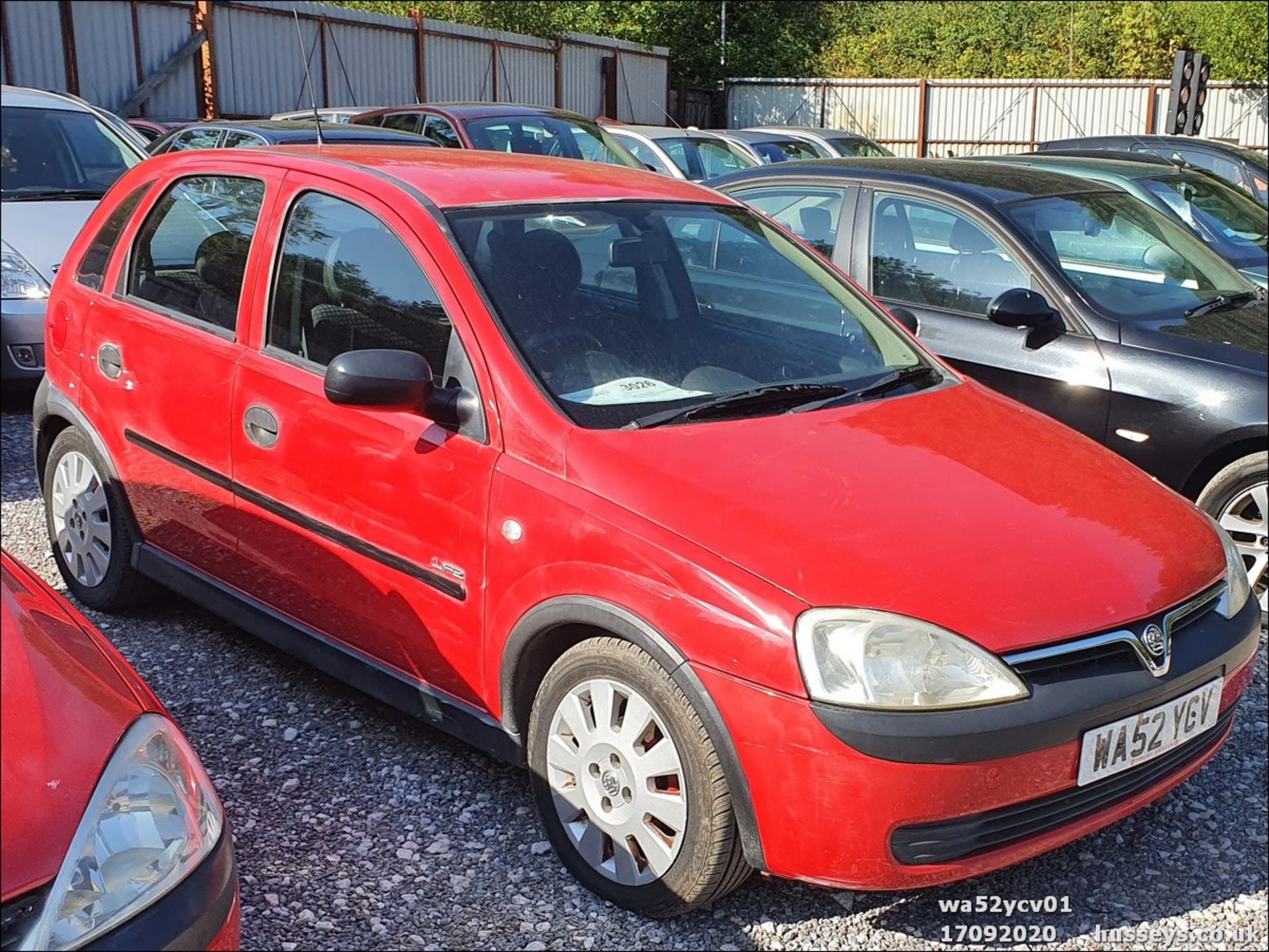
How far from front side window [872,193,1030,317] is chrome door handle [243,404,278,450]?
3081 mm

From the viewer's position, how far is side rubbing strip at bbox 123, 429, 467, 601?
332 cm

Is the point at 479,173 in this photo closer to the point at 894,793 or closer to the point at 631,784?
the point at 631,784

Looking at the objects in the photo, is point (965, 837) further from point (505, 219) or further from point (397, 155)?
point (397, 155)

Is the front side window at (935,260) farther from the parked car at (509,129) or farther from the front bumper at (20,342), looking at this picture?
the parked car at (509,129)

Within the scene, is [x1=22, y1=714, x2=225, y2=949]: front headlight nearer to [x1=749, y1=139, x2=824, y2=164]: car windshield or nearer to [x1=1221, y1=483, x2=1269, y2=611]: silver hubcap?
[x1=1221, y1=483, x2=1269, y2=611]: silver hubcap

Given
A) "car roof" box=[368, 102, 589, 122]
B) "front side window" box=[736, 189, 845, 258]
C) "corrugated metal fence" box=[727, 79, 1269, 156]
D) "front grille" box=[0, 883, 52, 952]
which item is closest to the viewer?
"front grille" box=[0, 883, 52, 952]

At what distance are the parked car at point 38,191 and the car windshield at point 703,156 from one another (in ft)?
22.7

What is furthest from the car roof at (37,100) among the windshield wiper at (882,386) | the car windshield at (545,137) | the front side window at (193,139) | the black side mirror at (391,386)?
the windshield wiper at (882,386)

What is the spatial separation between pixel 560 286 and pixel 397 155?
0.90 meters

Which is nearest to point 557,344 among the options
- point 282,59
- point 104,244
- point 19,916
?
point 19,916

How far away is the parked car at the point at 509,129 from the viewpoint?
11977mm

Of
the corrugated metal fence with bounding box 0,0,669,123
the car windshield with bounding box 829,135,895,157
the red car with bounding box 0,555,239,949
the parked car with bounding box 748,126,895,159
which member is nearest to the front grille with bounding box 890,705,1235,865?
the red car with bounding box 0,555,239,949

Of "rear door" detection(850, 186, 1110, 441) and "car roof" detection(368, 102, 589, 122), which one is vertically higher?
"car roof" detection(368, 102, 589, 122)

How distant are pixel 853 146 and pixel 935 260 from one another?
13.0 m
